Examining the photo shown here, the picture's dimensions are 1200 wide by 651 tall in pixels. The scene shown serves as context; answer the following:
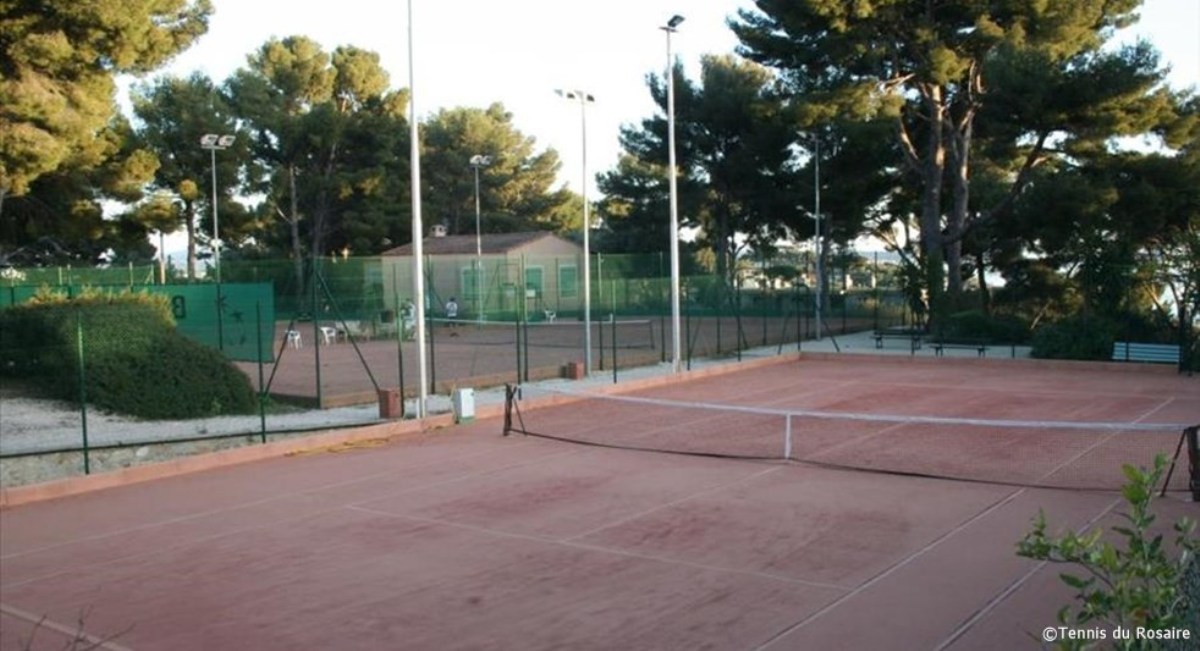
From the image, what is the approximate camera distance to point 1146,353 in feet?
84.7

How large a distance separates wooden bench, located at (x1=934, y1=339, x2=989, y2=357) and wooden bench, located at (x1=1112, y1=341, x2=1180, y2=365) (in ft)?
12.4

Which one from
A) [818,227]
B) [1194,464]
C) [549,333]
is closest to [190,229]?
[549,333]

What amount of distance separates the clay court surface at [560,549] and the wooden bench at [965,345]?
48.1ft

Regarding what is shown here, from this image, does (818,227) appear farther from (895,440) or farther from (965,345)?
(895,440)

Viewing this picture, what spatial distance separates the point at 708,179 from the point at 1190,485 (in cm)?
4396

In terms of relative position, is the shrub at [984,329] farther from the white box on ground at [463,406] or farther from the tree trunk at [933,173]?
the white box on ground at [463,406]

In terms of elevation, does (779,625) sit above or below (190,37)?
below

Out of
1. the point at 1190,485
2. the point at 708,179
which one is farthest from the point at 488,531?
the point at 708,179

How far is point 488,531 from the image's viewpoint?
9797 millimetres

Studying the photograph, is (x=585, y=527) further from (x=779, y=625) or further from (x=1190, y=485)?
(x=1190, y=485)

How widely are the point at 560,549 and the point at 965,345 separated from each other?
24.8 m

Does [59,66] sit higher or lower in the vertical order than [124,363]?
higher

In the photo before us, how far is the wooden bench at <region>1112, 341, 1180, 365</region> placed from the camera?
25.5 m

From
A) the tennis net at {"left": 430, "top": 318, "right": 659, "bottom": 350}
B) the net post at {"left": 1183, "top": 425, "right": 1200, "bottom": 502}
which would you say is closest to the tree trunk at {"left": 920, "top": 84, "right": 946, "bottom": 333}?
the tennis net at {"left": 430, "top": 318, "right": 659, "bottom": 350}
